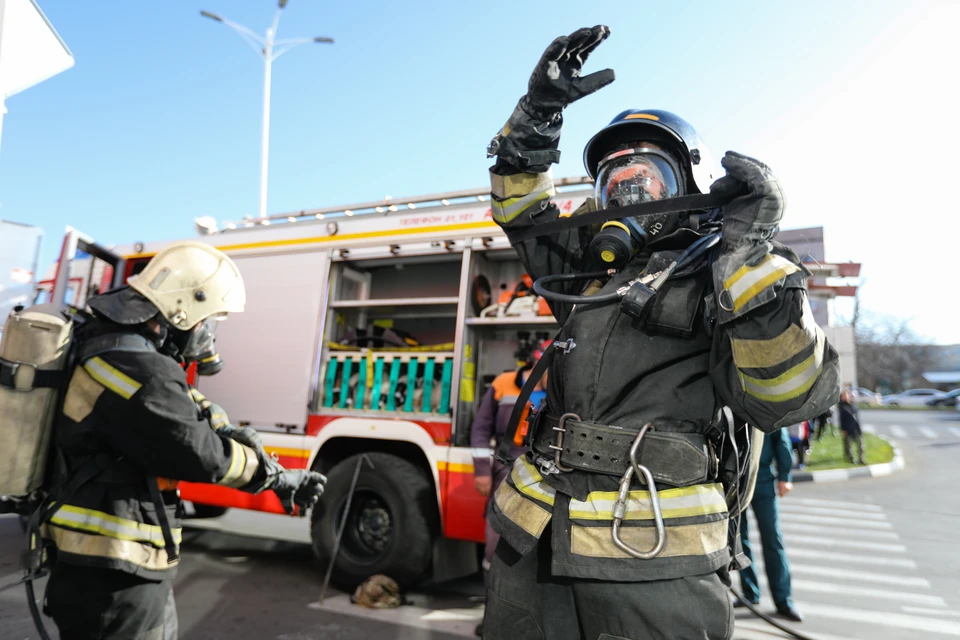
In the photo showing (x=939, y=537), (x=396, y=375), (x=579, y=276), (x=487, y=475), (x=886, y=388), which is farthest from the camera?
(x=886, y=388)

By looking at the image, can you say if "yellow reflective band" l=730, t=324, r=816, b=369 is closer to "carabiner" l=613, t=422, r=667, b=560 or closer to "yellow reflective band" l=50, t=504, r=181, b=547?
"carabiner" l=613, t=422, r=667, b=560

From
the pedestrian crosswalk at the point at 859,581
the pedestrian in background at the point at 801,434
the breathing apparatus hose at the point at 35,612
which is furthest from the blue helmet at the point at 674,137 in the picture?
the pedestrian in background at the point at 801,434

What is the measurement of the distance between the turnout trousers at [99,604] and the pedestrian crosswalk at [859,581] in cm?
385

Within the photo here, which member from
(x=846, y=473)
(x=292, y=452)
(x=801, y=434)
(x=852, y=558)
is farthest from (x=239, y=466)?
(x=846, y=473)

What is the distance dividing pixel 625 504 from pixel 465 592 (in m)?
3.51

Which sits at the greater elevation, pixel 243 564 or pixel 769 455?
pixel 769 455

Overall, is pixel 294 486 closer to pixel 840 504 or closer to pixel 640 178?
pixel 640 178

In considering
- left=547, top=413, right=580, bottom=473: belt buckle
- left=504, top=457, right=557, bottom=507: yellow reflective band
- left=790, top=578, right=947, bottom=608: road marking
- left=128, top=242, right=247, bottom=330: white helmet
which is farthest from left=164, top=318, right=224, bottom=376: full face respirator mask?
left=790, top=578, right=947, bottom=608: road marking

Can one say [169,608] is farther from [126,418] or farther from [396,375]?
[396,375]

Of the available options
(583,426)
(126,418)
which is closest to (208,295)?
(126,418)

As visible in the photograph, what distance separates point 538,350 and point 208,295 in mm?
2155

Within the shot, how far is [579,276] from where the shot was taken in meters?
1.84

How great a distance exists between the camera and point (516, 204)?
1897 millimetres

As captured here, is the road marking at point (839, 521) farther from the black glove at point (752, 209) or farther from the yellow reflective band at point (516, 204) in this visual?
the black glove at point (752, 209)
